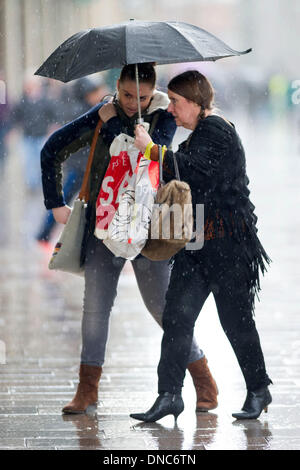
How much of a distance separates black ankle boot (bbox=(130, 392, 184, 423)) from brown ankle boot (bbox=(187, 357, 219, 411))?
31 centimetres

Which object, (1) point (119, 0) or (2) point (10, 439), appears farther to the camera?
(1) point (119, 0)

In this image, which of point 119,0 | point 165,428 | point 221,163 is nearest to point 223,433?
point 165,428

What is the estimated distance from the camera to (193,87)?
5.47 m

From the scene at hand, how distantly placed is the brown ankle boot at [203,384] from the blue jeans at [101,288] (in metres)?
0.04

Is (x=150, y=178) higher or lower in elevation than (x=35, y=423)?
higher

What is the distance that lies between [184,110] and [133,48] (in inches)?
15.9

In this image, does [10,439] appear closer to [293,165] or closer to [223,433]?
[223,433]

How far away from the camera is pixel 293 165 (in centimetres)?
A: 2639

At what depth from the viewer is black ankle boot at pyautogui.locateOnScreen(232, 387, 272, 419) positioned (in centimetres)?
558

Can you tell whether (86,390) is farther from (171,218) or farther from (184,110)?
(184,110)

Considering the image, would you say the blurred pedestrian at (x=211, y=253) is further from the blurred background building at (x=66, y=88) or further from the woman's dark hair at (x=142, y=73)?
the blurred background building at (x=66, y=88)

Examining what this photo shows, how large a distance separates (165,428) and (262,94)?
55.0 metres
